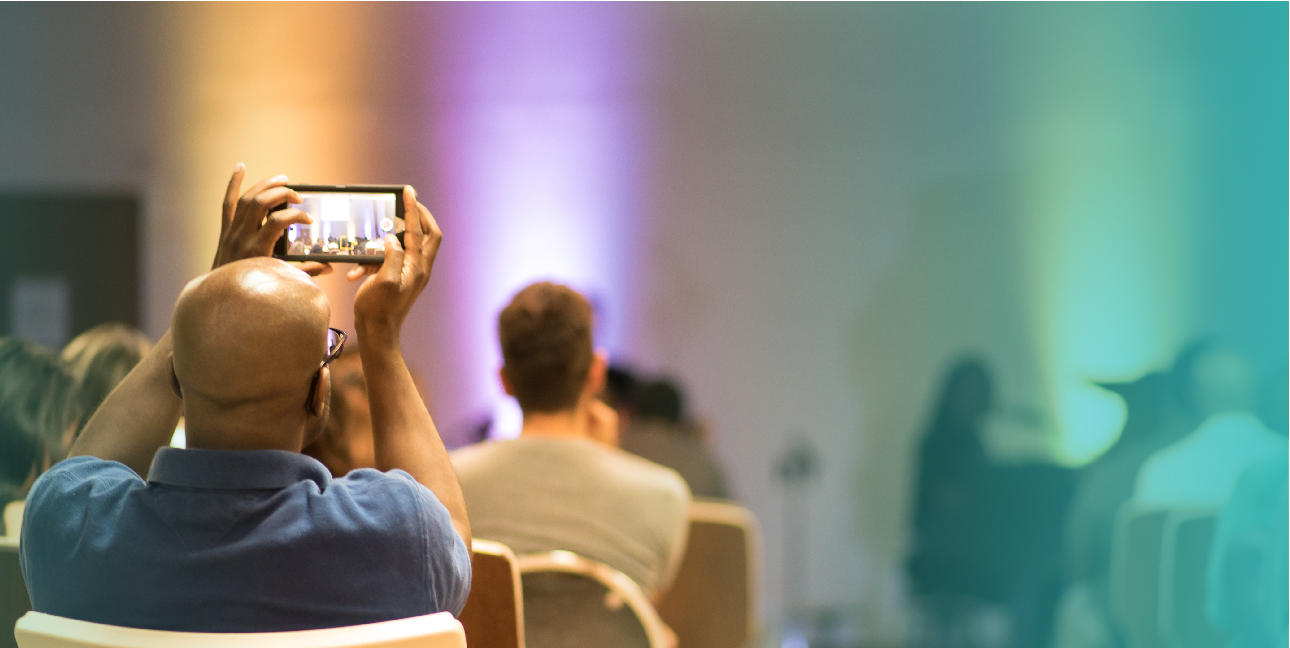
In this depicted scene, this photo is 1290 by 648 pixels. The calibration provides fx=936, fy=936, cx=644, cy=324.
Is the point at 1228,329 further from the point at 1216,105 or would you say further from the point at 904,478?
the point at 904,478

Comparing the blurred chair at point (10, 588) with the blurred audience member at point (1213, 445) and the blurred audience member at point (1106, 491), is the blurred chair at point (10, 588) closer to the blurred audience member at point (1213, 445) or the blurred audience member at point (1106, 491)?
the blurred audience member at point (1106, 491)

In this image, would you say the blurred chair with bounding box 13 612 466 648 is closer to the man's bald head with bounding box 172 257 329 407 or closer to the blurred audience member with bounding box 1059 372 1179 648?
the man's bald head with bounding box 172 257 329 407

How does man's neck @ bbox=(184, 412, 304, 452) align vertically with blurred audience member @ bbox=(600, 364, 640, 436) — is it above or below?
above

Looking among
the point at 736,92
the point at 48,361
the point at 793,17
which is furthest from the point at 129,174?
the point at 793,17

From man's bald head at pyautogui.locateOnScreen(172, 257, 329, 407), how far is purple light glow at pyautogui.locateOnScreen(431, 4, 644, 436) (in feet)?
6.07

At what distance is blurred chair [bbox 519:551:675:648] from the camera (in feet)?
4.53

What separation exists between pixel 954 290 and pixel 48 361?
2.36 metres

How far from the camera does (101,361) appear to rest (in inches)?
90.6

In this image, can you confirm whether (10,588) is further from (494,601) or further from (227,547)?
(227,547)

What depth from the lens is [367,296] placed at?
99 centimetres

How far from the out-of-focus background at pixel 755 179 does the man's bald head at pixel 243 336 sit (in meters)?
1.87

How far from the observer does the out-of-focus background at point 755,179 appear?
2684 millimetres

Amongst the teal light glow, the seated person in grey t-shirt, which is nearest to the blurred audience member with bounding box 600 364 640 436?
the seated person in grey t-shirt

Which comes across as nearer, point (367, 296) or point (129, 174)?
point (367, 296)
